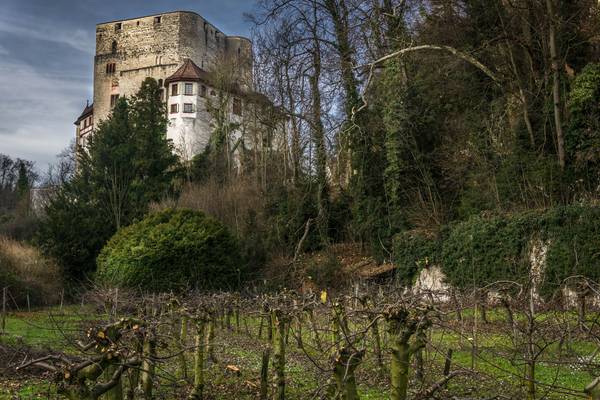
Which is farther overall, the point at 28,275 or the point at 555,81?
the point at 28,275

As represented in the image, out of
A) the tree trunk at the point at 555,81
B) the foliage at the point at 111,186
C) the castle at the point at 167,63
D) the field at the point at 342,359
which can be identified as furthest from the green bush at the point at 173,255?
the castle at the point at 167,63

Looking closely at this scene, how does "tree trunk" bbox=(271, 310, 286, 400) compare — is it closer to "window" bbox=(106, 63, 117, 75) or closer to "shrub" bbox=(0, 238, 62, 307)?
"shrub" bbox=(0, 238, 62, 307)


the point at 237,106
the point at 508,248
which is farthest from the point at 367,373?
the point at 237,106

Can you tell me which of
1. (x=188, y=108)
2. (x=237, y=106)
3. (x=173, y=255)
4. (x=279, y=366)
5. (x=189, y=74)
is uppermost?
(x=189, y=74)

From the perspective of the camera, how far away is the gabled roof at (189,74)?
56.2 m

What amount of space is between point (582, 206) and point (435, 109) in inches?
352

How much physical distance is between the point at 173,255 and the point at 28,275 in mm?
7113

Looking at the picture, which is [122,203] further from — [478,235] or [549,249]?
[549,249]

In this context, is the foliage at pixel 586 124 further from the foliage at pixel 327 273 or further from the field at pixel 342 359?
the foliage at pixel 327 273

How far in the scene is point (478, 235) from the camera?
65.2 ft

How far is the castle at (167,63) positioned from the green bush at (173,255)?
3032 cm

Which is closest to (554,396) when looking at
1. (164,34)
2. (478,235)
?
(478,235)

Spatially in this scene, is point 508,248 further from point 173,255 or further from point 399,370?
point 399,370

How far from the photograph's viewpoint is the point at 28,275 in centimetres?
2547
